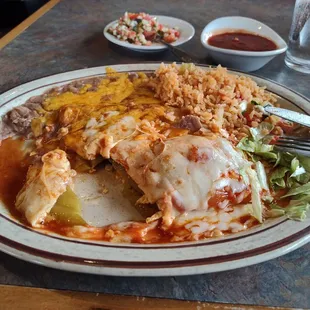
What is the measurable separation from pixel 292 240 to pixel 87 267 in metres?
0.58

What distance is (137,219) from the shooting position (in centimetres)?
137

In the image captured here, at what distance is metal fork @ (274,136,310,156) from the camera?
155 centimetres

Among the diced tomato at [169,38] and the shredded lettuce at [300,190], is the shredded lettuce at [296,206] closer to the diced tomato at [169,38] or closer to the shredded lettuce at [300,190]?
the shredded lettuce at [300,190]

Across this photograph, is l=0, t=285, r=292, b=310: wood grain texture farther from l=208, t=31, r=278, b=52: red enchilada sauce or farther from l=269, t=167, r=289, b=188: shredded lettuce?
l=208, t=31, r=278, b=52: red enchilada sauce

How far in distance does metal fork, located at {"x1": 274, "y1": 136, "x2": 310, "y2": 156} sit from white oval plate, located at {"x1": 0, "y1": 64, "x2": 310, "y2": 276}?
1.26 feet

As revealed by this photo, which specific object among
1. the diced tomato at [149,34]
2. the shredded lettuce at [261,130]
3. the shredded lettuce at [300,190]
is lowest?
the shredded lettuce at [300,190]

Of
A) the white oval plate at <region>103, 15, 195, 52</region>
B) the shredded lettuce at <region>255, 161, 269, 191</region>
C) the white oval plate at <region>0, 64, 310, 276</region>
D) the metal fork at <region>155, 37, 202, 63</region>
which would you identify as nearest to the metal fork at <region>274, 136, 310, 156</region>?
the shredded lettuce at <region>255, 161, 269, 191</region>

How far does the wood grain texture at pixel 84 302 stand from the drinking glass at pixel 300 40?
1.72 meters

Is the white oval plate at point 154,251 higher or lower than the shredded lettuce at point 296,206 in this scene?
higher

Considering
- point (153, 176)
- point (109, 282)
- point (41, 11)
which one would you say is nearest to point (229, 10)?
point (41, 11)

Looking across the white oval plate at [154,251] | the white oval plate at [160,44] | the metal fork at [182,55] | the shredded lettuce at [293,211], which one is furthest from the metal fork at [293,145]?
the white oval plate at [160,44]

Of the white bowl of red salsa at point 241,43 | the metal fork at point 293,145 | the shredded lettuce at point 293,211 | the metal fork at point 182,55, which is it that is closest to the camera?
the shredded lettuce at point 293,211

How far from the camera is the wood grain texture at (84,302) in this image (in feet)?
3.62

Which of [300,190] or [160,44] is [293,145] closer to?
[300,190]
